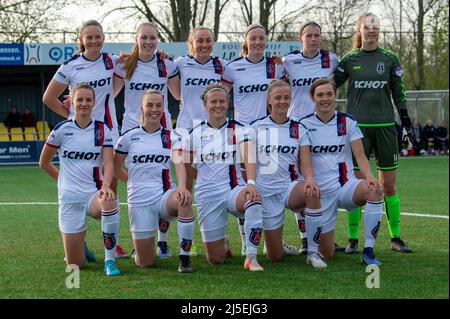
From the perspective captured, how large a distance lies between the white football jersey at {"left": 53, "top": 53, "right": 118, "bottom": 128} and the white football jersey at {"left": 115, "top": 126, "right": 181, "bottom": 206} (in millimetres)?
838

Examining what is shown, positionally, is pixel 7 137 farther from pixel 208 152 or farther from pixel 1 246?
pixel 208 152

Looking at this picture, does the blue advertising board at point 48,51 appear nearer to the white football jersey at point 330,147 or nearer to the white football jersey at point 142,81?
the white football jersey at point 142,81

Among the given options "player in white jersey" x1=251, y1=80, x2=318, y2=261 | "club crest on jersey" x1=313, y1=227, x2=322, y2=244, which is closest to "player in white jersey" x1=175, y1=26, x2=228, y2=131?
"player in white jersey" x1=251, y1=80, x2=318, y2=261

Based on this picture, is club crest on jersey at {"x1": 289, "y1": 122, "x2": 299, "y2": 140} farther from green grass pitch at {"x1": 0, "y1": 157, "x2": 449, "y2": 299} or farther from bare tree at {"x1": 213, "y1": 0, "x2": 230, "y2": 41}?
bare tree at {"x1": 213, "y1": 0, "x2": 230, "y2": 41}

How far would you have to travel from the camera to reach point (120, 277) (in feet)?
18.2

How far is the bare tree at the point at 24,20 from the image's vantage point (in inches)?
1128

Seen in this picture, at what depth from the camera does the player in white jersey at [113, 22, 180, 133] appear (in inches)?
265

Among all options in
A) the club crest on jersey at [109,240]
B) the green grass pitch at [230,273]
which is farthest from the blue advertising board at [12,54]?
the club crest on jersey at [109,240]

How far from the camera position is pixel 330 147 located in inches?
242

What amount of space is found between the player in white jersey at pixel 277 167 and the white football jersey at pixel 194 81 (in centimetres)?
88

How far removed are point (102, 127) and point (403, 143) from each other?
3.03 metres

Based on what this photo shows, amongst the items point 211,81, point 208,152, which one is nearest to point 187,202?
point 208,152

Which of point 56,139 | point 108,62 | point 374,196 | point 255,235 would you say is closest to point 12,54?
point 108,62

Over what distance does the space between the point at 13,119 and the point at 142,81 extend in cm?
1797
